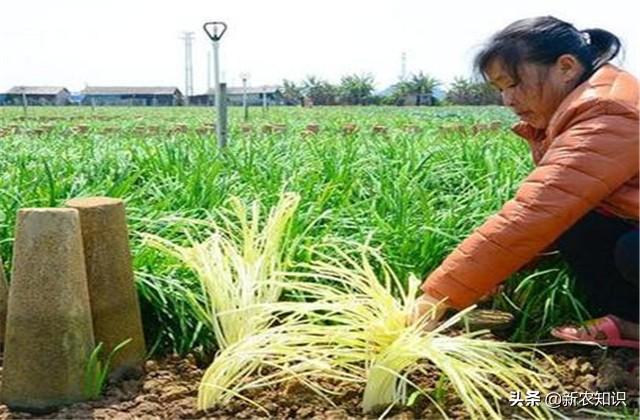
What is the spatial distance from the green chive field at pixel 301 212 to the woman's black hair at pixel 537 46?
2.03ft

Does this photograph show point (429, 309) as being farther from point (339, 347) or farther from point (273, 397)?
point (273, 397)

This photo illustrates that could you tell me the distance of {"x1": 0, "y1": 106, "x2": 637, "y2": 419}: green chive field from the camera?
1.81m

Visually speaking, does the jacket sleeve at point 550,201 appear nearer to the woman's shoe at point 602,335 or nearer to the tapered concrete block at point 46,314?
the woman's shoe at point 602,335

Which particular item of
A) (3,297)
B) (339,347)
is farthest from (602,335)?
(3,297)

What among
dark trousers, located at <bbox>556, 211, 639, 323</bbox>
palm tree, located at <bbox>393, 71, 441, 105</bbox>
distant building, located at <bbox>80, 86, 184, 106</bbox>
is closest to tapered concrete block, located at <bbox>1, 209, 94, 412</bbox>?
dark trousers, located at <bbox>556, 211, 639, 323</bbox>

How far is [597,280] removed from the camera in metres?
1.96

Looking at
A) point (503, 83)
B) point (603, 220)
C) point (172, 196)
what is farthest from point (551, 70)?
point (172, 196)

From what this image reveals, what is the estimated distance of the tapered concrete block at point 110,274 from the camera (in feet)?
5.99

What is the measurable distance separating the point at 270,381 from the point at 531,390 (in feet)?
1.95

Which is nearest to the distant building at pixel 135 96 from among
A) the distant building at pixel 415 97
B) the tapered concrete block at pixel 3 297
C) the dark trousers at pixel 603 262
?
the distant building at pixel 415 97

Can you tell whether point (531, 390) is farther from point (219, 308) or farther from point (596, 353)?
point (219, 308)


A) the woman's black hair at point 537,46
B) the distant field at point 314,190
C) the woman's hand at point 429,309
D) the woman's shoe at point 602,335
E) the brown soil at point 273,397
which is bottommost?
the brown soil at point 273,397

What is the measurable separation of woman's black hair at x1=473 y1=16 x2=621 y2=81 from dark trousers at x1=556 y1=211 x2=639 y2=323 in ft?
1.18

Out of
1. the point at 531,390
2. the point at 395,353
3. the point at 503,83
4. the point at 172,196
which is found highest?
the point at 503,83
